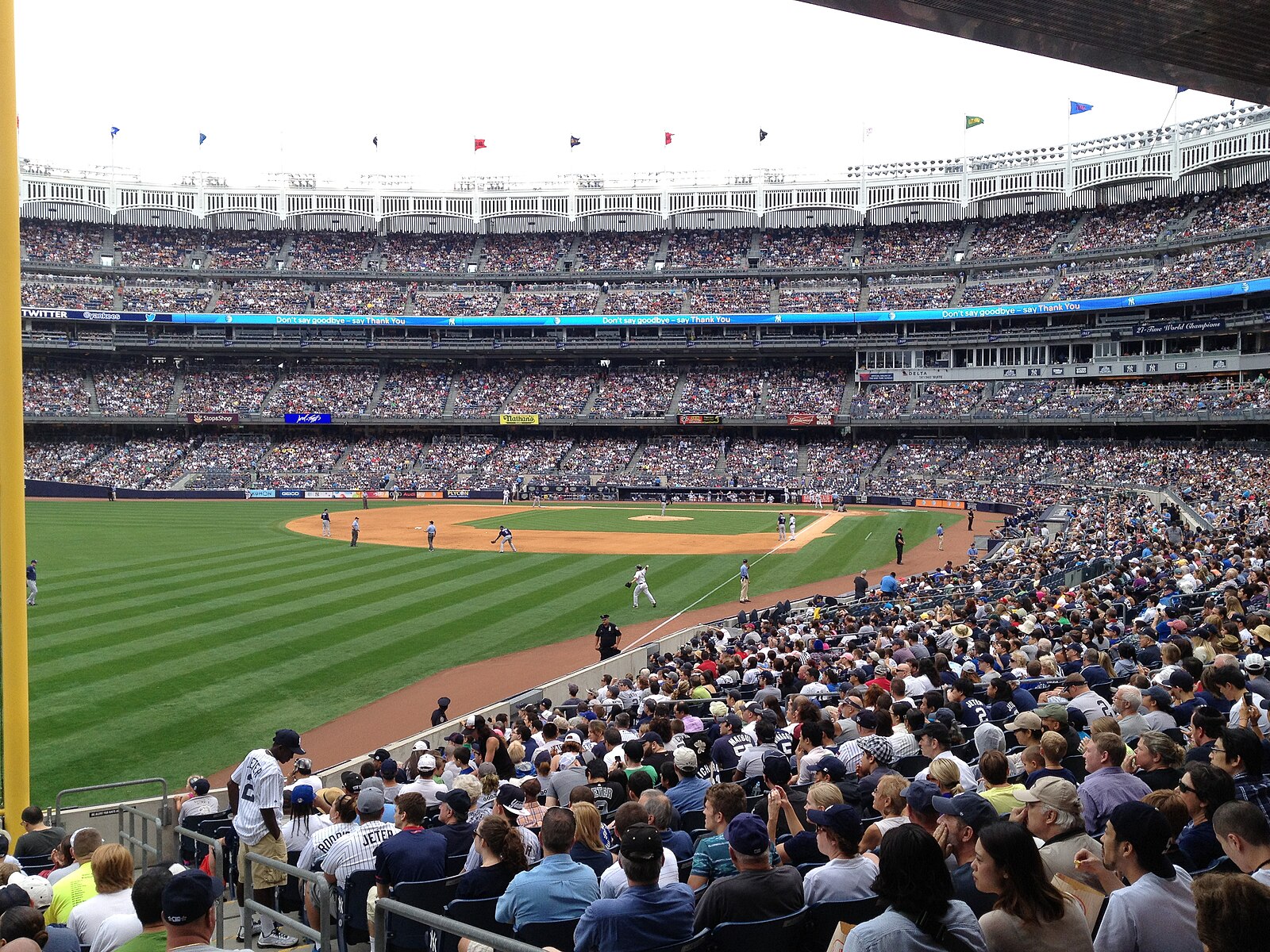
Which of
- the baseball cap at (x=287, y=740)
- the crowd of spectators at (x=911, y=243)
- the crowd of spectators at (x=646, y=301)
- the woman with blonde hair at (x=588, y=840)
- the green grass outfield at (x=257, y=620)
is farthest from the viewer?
the crowd of spectators at (x=646, y=301)

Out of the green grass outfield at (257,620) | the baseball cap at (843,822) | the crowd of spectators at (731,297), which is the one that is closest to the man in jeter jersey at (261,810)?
the baseball cap at (843,822)

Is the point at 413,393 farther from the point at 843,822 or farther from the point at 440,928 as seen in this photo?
the point at 843,822

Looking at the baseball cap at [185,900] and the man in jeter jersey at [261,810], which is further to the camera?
the man in jeter jersey at [261,810]

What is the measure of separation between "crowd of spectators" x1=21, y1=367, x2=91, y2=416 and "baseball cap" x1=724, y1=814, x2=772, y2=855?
83.9 meters

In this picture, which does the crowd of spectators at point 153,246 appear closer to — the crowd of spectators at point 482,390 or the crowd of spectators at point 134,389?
the crowd of spectators at point 134,389

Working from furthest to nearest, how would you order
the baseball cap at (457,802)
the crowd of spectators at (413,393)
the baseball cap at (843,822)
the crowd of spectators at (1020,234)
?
1. the crowd of spectators at (413,393)
2. the crowd of spectators at (1020,234)
3. the baseball cap at (457,802)
4. the baseball cap at (843,822)

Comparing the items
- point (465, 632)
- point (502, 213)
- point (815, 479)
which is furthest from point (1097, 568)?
point (502, 213)

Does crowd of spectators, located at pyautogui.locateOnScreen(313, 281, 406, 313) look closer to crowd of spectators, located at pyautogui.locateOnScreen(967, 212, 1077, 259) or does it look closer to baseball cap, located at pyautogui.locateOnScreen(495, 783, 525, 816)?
crowd of spectators, located at pyautogui.locateOnScreen(967, 212, 1077, 259)

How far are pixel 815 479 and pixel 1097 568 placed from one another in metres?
45.1

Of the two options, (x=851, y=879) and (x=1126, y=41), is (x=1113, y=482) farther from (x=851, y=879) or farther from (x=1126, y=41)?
(x=851, y=879)

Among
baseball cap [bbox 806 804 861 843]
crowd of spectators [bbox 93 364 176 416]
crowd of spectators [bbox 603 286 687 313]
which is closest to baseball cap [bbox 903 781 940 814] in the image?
baseball cap [bbox 806 804 861 843]

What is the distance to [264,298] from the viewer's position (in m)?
83.4

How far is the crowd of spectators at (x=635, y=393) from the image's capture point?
78125mm

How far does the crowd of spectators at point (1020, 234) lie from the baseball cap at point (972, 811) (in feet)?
258
